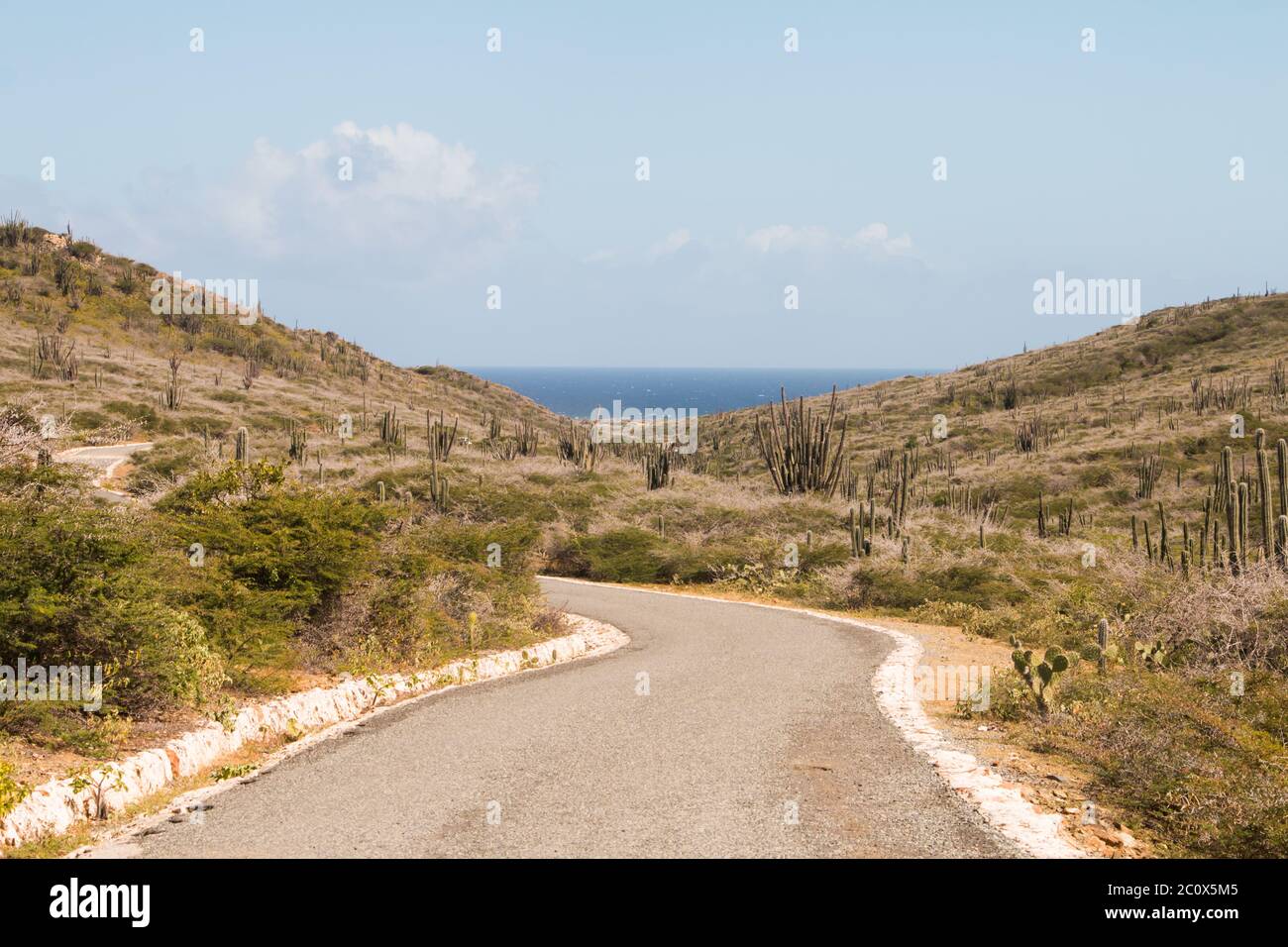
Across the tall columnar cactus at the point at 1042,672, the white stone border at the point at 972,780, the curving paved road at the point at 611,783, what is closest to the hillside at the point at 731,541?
the tall columnar cactus at the point at 1042,672

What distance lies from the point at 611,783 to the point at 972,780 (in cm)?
289

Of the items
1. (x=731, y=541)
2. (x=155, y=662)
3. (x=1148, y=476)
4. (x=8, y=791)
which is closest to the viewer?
(x=8, y=791)

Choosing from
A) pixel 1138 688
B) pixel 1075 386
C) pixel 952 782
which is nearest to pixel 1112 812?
pixel 952 782

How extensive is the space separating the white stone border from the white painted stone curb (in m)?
4.86

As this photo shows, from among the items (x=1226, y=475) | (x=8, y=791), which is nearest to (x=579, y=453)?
(x=1226, y=475)

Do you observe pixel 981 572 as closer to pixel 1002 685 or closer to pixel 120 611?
pixel 1002 685

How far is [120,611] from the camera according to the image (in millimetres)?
8555

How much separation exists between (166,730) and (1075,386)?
70.4 m

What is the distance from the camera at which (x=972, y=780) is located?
26.5ft

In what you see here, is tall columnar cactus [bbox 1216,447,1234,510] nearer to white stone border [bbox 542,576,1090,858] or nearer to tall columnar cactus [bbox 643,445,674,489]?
white stone border [bbox 542,576,1090,858]

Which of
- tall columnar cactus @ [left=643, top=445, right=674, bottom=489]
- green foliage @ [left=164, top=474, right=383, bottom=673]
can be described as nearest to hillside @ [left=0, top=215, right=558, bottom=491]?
tall columnar cactus @ [left=643, top=445, right=674, bottom=489]

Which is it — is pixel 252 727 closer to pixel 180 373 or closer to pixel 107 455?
pixel 107 455

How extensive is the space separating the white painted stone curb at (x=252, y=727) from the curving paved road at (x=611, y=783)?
594 mm
